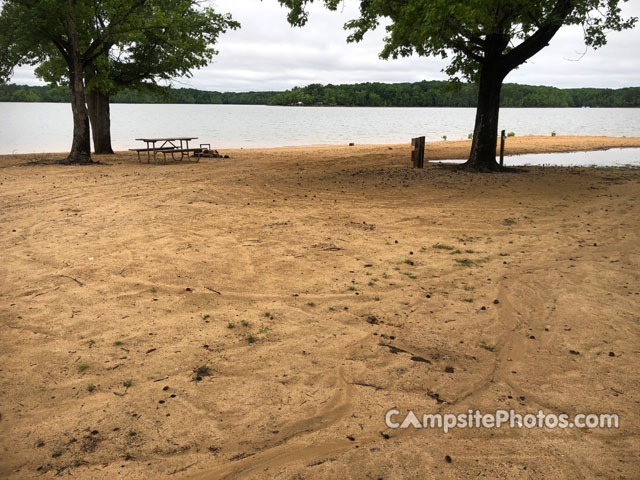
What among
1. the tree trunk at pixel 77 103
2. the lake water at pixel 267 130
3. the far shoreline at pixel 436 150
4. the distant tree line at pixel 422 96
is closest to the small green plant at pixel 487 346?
the tree trunk at pixel 77 103

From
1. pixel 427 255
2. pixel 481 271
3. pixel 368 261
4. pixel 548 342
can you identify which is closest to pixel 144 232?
pixel 368 261

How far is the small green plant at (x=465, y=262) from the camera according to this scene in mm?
5660

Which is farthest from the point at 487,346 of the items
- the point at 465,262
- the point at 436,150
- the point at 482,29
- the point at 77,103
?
the point at 436,150

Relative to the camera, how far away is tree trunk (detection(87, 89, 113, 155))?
1973 centimetres

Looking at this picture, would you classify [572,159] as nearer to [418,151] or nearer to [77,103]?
[418,151]

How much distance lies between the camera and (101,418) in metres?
2.84

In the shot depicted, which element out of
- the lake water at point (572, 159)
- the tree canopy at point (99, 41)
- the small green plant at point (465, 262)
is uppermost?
the tree canopy at point (99, 41)

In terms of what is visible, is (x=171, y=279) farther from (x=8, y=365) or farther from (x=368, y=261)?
(x=368, y=261)

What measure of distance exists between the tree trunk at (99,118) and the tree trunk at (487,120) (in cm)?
1598

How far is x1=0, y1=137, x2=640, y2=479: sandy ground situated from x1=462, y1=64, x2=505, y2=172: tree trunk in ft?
19.6

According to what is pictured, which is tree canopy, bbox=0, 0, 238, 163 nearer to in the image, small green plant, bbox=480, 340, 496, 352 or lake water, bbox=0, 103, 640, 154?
lake water, bbox=0, 103, 640, 154

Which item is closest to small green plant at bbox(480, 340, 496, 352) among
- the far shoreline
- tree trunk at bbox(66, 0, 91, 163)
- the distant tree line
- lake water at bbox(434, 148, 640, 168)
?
lake water at bbox(434, 148, 640, 168)

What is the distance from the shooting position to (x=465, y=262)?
5.77 meters

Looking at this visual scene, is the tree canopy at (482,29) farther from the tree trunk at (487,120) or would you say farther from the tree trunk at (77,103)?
the tree trunk at (77,103)
